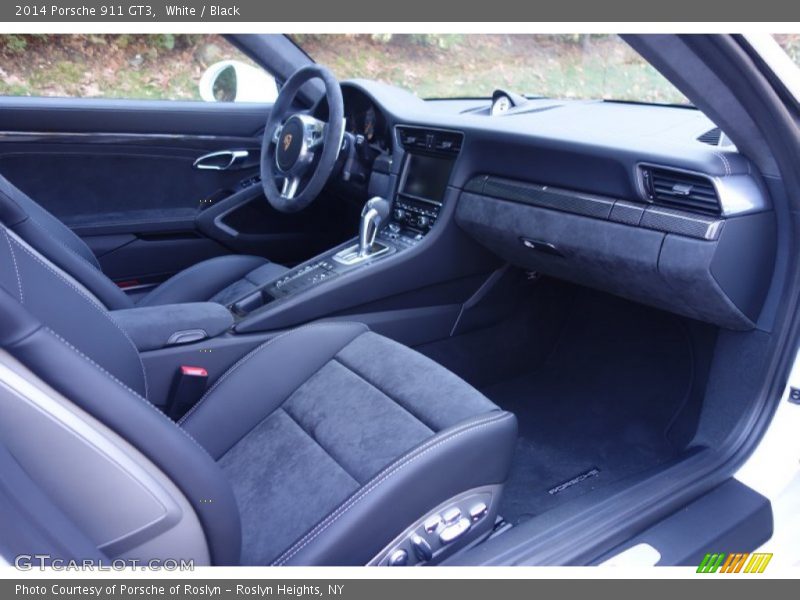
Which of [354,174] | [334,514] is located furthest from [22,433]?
[354,174]

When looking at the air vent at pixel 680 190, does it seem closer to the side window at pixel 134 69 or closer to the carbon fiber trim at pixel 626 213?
the carbon fiber trim at pixel 626 213

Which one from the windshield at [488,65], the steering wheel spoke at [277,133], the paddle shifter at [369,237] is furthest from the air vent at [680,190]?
the steering wheel spoke at [277,133]

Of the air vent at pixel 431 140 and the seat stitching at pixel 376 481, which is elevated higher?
the air vent at pixel 431 140

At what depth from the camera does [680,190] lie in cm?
164

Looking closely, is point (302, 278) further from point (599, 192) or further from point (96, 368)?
point (96, 368)

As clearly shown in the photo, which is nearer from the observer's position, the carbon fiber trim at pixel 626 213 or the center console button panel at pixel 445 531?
the center console button panel at pixel 445 531

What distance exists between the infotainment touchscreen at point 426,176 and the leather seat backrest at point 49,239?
96cm

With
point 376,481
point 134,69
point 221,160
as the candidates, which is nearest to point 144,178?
point 221,160

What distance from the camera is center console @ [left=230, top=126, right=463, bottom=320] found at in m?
2.21

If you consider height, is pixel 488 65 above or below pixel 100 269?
above

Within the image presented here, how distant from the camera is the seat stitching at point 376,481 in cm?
122

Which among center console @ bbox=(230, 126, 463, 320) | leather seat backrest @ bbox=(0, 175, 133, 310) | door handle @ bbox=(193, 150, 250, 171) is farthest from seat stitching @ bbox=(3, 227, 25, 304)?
door handle @ bbox=(193, 150, 250, 171)

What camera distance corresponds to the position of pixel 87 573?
912 millimetres

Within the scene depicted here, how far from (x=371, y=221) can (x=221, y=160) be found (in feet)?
3.37
